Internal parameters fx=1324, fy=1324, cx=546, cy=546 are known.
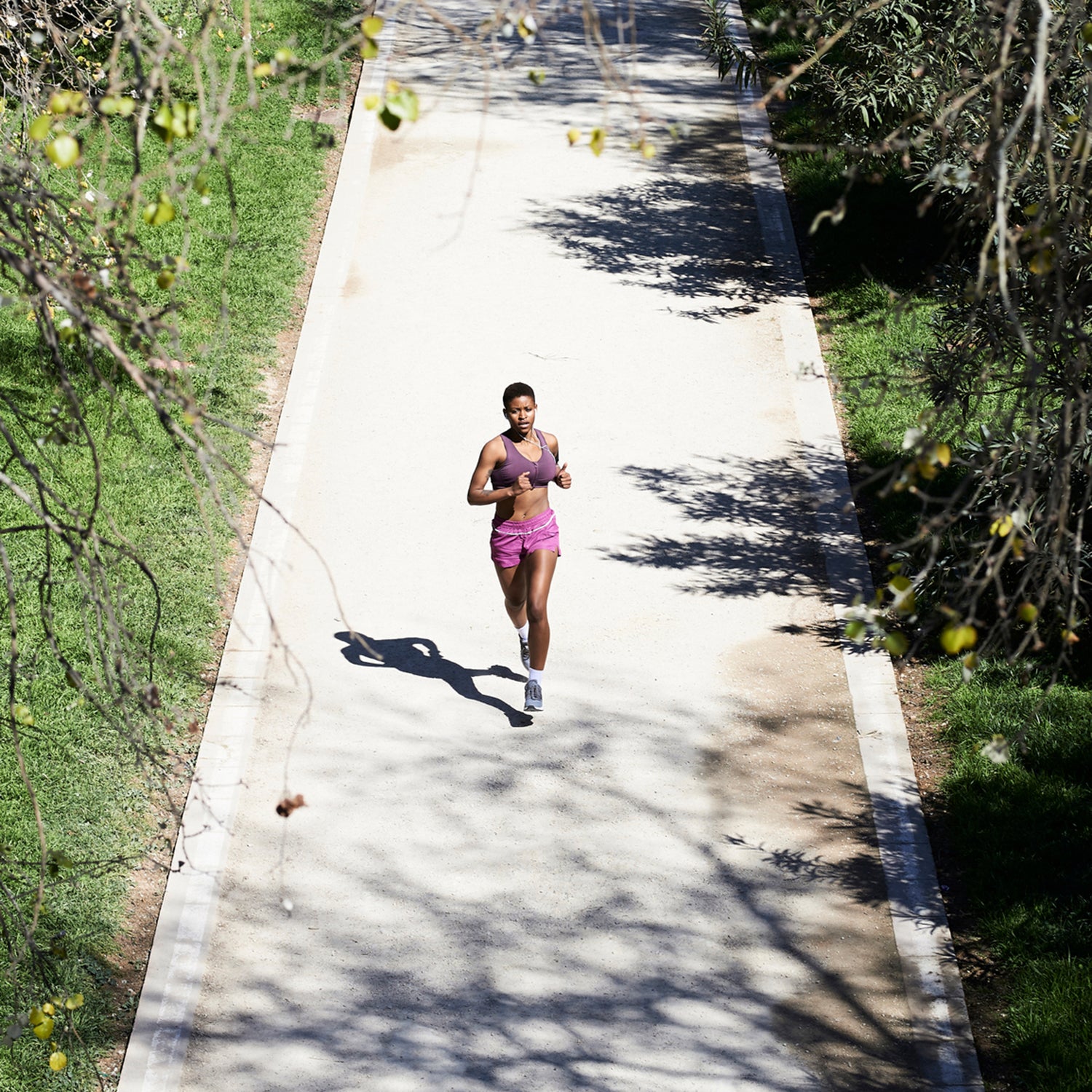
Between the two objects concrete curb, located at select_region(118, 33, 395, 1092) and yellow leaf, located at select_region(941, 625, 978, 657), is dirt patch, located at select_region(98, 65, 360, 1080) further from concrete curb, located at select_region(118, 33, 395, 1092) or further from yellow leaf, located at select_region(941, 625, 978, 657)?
yellow leaf, located at select_region(941, 625, 978, 657)

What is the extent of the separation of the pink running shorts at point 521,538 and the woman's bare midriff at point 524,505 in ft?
0.06

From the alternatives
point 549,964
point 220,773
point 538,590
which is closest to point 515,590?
point 538,590

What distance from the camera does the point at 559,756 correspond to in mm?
7379

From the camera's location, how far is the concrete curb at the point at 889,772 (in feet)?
19.3

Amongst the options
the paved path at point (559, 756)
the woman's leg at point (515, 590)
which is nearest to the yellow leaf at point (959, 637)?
the paved path at point (559, 756)

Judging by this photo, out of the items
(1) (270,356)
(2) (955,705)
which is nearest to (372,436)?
(1) (270,356)

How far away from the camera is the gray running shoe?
746cm

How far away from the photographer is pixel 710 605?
8.57m

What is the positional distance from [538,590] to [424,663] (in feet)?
3.86

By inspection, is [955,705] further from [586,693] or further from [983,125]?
[983,125]

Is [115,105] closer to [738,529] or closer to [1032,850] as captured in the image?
[1032,850]

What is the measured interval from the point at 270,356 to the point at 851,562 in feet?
17.0

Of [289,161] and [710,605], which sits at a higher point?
[289,161]

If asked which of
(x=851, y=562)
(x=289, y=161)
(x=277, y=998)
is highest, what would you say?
(x=289, y=161)
